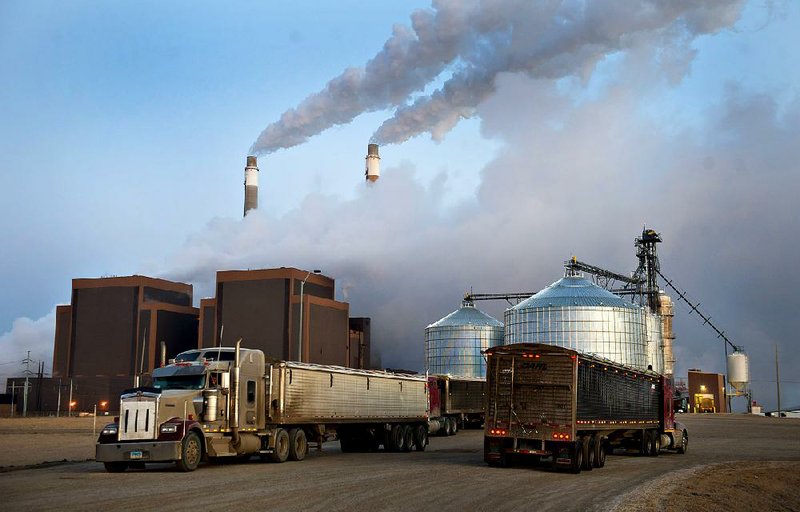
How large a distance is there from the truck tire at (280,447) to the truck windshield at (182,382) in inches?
145

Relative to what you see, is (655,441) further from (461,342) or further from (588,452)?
(461,342)

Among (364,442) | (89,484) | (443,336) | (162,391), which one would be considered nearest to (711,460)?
(364,442)

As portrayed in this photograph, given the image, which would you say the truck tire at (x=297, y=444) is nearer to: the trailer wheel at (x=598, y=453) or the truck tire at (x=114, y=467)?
the truck tire at (x=114, y=467)

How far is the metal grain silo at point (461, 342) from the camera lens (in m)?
111

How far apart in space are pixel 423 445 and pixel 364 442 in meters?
3.76

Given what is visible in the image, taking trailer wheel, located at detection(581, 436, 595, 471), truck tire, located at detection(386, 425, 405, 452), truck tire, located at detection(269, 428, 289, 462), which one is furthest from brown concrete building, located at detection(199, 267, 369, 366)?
trailer wheel, located at detection(581, 436, 595, 471)

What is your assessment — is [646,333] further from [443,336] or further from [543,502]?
[543,502]

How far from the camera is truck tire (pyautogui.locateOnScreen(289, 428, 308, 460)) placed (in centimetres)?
2970

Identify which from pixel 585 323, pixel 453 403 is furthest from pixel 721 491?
pixel 585 323

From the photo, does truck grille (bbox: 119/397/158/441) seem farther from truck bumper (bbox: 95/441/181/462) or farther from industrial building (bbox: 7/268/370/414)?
industrial building (bbox: 7/268/370/414)

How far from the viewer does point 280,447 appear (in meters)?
28.9

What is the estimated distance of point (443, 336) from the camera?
11300 cm

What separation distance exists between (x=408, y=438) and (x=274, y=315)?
75935 millimetres

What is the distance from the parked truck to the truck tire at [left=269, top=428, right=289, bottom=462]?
23.6 meters
